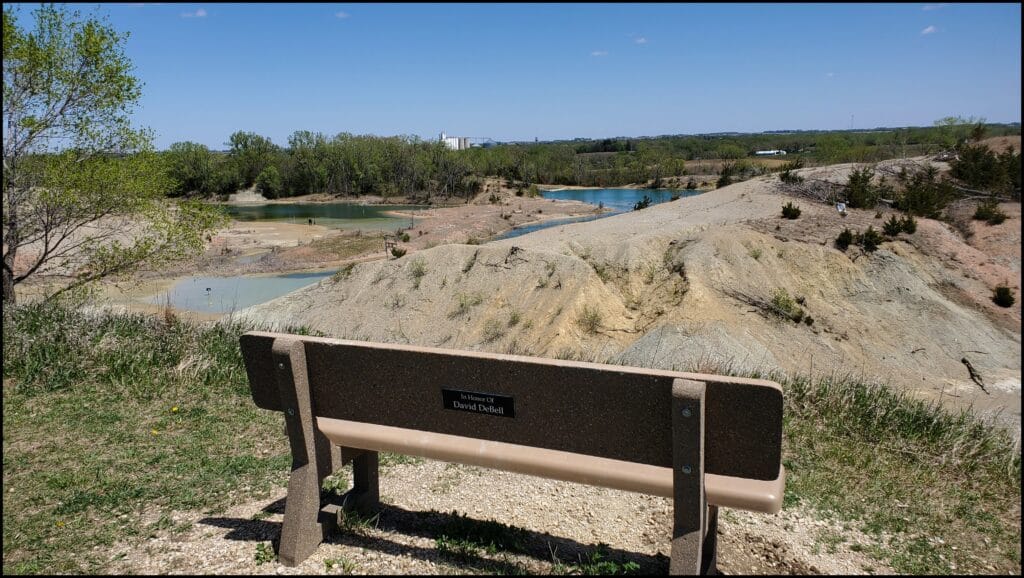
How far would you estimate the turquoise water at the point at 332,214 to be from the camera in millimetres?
53594

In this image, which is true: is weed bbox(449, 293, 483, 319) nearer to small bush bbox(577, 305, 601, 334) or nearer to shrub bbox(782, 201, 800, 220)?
small bush bbox(577, 305, 601, 334)

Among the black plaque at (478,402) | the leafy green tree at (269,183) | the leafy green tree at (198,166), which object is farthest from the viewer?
the leafy green tree at (269,183)

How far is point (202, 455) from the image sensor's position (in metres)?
4.73

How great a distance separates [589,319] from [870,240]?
272 inches

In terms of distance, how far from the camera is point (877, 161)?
878 inches

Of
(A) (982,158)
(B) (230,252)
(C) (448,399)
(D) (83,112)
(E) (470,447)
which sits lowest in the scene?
(B) (230,252)

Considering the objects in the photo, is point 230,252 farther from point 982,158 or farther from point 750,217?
point 982,158

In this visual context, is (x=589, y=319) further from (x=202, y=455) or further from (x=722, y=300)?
(x=202, y=455)

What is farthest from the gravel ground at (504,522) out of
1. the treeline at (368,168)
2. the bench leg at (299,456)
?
the treeline at (368,168)

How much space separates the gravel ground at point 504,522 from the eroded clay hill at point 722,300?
7060mm

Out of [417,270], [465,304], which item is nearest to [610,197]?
[417,270]

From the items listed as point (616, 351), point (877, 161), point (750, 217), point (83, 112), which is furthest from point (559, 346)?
point (877, 161)

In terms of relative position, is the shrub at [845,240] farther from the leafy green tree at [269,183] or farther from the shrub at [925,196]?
the leafy green tree at [269,183]

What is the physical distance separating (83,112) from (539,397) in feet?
40.6
